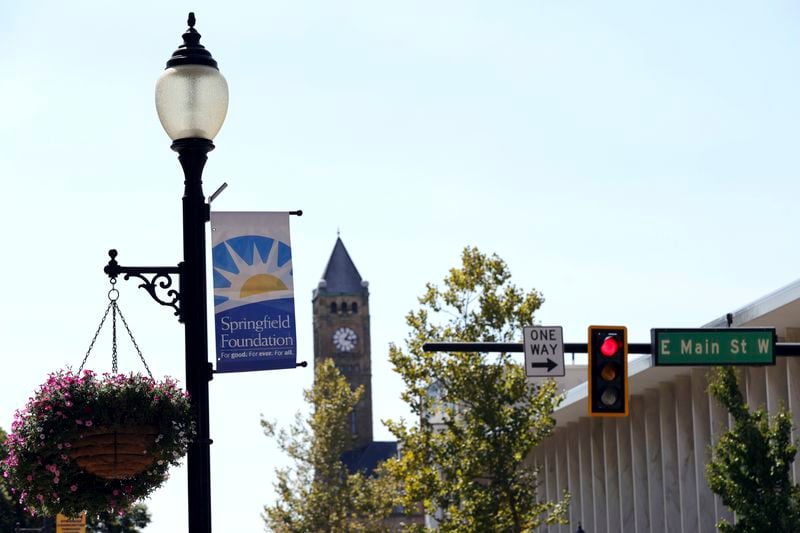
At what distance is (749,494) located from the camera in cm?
3278

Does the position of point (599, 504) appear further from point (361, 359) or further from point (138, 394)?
point (361, 359)

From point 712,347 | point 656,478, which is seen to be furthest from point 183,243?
point 656,478

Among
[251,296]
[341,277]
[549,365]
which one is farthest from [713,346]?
[341,277]

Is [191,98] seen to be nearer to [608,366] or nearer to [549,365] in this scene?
[608,366]

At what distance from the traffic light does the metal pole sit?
8810 mm

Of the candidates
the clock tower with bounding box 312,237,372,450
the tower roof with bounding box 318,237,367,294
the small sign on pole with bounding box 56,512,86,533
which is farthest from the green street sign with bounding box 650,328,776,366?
the tower roof with bounding box 318,237,367,294

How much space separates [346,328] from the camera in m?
167

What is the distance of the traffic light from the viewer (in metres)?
18.0

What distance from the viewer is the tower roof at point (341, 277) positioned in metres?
167

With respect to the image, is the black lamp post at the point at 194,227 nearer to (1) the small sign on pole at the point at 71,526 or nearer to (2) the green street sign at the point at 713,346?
(2) the green street sign at the point at 713,346

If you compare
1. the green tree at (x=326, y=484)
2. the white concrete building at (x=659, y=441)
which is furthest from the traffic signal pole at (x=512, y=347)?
the green tree at (x=326, y=484)

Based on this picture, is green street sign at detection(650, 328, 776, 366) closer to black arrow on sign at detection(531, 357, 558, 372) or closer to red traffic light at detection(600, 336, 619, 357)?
red traffic light at detection(600, 336, 619, 357)

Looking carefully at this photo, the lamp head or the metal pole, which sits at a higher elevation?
the lamp head

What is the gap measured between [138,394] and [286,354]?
1.10m
